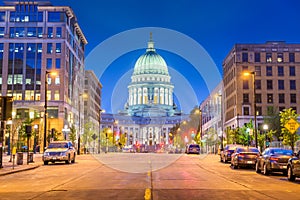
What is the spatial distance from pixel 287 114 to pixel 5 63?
218 ft

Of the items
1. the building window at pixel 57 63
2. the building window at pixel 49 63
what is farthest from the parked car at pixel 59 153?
the building window at pixel 49 63

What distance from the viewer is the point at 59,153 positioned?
3819 centimetres

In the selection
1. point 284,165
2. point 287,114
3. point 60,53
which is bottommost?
point 284,165

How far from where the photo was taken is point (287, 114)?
59.1 metres

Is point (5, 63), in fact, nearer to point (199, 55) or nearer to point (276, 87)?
point (276, 87)

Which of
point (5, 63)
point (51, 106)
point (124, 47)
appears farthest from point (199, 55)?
point (5, 63)

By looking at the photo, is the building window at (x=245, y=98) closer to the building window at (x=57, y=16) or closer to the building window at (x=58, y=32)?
the building window at (x=58, y=32)

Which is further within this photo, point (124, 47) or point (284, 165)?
point (124, 47)

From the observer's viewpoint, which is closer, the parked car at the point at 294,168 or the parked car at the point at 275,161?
the parked car at the point at 294,168

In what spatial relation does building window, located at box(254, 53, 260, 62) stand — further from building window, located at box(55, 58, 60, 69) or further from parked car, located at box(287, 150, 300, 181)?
parked car, located at box(287, 150, 300, 181)

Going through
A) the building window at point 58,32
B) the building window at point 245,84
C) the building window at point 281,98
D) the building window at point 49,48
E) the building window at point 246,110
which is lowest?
the building window at point 246,110

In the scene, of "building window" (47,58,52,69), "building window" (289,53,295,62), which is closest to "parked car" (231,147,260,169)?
"building window" (289,53,295,62)

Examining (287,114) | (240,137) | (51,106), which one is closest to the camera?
(287,114)

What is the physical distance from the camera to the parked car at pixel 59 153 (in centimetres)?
3806
